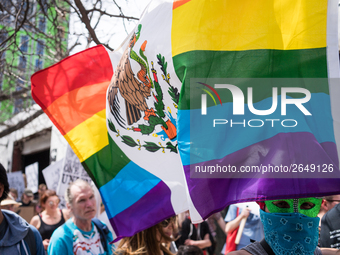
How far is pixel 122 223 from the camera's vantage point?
2.89 metres

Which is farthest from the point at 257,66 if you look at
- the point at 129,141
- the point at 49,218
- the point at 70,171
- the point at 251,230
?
the point at 70,171

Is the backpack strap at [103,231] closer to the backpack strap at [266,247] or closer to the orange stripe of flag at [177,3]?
the backpack strap at [266,247]

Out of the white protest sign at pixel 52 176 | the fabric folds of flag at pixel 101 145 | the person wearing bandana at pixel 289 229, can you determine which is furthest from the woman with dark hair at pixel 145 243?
the white protest sign at pixel 52 176

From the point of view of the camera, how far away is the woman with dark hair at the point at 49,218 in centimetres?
519

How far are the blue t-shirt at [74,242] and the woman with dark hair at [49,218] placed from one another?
5.70 ft

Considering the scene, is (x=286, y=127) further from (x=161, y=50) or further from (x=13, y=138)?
(x=13, y=138)

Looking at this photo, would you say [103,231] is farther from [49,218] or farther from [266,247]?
[266,247]

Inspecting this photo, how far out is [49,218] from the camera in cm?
542

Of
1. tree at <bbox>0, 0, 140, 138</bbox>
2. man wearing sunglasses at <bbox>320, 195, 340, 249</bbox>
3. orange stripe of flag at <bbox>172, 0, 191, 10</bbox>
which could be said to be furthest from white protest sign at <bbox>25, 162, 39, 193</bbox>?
orange stripe of flag at <bbox>172, 0, 191, 10</bbox>

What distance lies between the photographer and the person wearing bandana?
6.37 feet

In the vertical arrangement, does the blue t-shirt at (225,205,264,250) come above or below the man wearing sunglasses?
below

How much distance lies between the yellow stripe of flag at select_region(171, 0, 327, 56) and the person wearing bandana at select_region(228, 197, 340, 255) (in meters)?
0.88

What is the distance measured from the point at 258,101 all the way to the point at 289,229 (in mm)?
718

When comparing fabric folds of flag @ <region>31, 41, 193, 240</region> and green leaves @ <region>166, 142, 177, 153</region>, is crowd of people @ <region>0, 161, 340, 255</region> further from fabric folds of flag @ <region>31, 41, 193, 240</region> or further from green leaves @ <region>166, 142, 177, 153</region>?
green leaves @ <region>166, 142, 177, 153</region>
